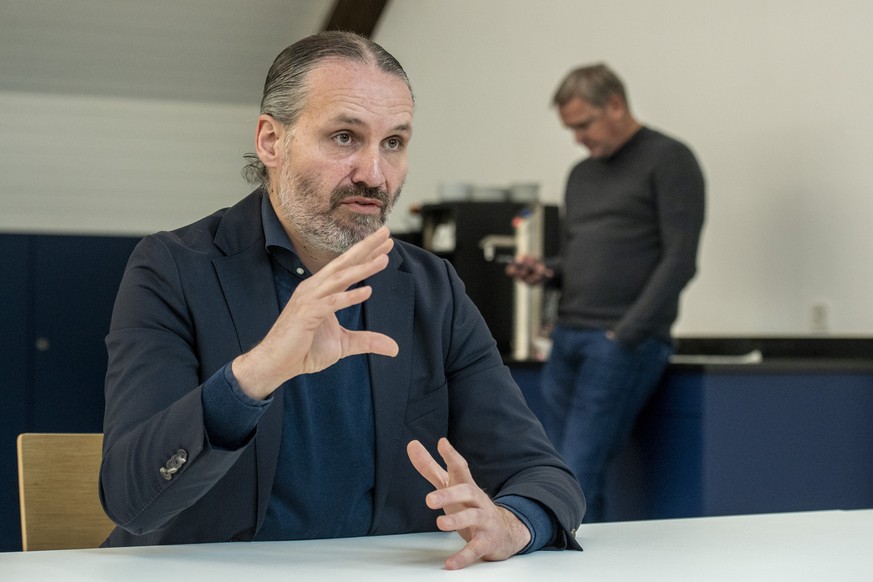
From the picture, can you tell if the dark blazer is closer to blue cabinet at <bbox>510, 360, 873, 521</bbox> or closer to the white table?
the white table

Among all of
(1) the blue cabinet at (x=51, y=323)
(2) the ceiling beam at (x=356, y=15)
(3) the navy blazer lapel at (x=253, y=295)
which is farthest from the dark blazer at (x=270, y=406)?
(2) the ceiling beam at (x=356, y=15)

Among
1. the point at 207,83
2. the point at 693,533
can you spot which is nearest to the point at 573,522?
the point at 693,533

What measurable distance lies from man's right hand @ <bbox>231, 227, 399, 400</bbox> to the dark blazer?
7cm

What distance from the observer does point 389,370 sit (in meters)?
1.59

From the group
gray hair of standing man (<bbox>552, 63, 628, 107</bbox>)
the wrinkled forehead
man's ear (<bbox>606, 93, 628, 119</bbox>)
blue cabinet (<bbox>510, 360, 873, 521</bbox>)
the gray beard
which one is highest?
gray hair of standing man (<bbox>552, 63, 628, 107</bbox>)

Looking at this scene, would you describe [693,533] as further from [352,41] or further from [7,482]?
[7,482]

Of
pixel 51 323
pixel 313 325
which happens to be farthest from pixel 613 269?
pixel 51 323

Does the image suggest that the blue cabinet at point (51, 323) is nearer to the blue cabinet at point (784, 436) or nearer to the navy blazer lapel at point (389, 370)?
the blue cabinet at point (784, 436)

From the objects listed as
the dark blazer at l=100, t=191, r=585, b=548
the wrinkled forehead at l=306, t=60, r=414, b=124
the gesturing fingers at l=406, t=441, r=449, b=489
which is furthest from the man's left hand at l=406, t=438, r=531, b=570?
the wrinkled forehead at l=306, t=60, r=414, b=124

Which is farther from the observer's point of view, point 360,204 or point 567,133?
point 567,133

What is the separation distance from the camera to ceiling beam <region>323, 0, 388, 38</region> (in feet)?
25.8

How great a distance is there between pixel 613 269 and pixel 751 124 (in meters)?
0.92

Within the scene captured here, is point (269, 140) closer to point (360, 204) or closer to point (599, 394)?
point (360, 204)

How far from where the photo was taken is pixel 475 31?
6.45 meters
